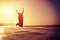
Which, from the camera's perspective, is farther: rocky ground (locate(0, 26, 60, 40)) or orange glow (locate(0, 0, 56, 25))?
orange glow (locate(0, 0, 56, 25))

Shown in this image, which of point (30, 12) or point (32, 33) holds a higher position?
point (30, 12)

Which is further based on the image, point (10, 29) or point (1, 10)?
point (1, 10)

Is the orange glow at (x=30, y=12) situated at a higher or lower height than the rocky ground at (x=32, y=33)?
higher

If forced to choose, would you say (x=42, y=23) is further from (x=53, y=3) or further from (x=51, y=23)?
(x=53, y=3)

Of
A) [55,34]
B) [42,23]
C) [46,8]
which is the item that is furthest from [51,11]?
[55,34]

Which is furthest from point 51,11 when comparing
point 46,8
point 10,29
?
→ point 10,29

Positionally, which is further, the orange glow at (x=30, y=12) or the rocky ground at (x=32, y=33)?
the orange glow at (x=30, y=12)

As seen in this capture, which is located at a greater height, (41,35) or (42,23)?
(42,23)

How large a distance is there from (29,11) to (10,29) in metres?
0.54

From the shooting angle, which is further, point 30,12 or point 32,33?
point 30,12

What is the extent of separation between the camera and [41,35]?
212 centimetres

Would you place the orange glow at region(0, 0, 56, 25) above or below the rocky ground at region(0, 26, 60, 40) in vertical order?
above

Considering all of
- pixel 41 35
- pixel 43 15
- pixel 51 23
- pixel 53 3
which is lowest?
pixel 41 35

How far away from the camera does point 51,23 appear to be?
2352mm
